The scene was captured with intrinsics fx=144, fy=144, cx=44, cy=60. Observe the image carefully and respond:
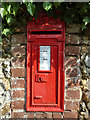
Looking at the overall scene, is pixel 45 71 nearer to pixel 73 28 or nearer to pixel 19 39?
pixel 19 39

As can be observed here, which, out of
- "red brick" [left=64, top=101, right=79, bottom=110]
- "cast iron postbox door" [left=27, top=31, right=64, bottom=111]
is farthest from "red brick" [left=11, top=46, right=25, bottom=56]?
"red brick" [left=64, top=101, right=79, bottom=110]

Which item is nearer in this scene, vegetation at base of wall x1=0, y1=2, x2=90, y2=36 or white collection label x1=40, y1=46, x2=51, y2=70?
vegetation at base of wall x1=0, y1=2, x2=90, y2=36

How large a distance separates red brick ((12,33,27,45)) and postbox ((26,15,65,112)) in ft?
0.29

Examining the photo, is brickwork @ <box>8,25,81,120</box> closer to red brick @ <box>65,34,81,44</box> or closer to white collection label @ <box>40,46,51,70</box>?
red brick @ <box>65,34,81,44</box>

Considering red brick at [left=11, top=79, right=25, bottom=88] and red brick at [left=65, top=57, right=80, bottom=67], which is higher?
red brick at [left=65, top=57, right=80, bottom=67]

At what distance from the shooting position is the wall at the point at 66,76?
7.04ft

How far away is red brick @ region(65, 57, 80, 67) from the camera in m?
2.15

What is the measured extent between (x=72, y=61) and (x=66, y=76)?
0.79 feet

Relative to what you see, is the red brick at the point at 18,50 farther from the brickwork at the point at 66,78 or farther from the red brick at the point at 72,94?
the red brick at the point at 72,94

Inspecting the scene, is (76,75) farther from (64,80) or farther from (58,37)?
(58,37)

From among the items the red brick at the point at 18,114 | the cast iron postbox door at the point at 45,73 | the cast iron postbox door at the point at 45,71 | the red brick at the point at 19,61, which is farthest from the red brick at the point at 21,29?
the red brick at the point at 18,114

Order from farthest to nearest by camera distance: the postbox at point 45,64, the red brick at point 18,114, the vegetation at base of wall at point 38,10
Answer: the red brick at point 18,114 → the postbox at point 45,64 → the vegetation at base of wall at point 38,10

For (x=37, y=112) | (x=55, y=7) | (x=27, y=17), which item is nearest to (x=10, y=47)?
(x=27, y=17)

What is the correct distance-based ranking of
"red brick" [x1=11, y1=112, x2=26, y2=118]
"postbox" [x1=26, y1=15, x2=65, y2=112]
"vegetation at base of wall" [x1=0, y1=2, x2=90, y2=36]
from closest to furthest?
"vegetation at base of wall" [x1=0, y1=2, x2=90, y2=36] < "postbox" [x1=26, y1=15, x2=65, y2=112] < "red brick" [x1=11, y1=112, x2=26, y2=118]
